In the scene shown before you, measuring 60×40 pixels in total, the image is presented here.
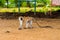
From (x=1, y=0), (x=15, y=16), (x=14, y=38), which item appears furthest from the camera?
(x=1, y=0)

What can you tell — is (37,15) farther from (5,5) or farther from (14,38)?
(14,38)

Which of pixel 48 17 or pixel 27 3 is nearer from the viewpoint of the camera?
pixel 48 17

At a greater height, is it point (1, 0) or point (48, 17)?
point (1, 0)

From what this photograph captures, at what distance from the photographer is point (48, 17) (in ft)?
55.2

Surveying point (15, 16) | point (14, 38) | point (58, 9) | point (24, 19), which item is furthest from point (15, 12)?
point (14, 38)

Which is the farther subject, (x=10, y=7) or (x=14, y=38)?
(x=10, y=7)

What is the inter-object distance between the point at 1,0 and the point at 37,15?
127 inches

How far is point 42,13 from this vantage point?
17.5m

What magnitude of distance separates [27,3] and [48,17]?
260 cm

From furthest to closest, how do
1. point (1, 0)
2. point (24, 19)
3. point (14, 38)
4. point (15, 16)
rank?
point (1, 0), point (15, 16), point (24, 19), point (14, 38)

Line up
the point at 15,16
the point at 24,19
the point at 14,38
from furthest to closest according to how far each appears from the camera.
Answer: the point at 15,16 < the point at 24,19 < the point at 14,38

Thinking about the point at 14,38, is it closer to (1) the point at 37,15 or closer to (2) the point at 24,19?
(2) the point at 24,19

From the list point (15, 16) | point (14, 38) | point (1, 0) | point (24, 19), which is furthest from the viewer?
point (1, 0)

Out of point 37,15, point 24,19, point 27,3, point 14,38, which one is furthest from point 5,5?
point 14,38
